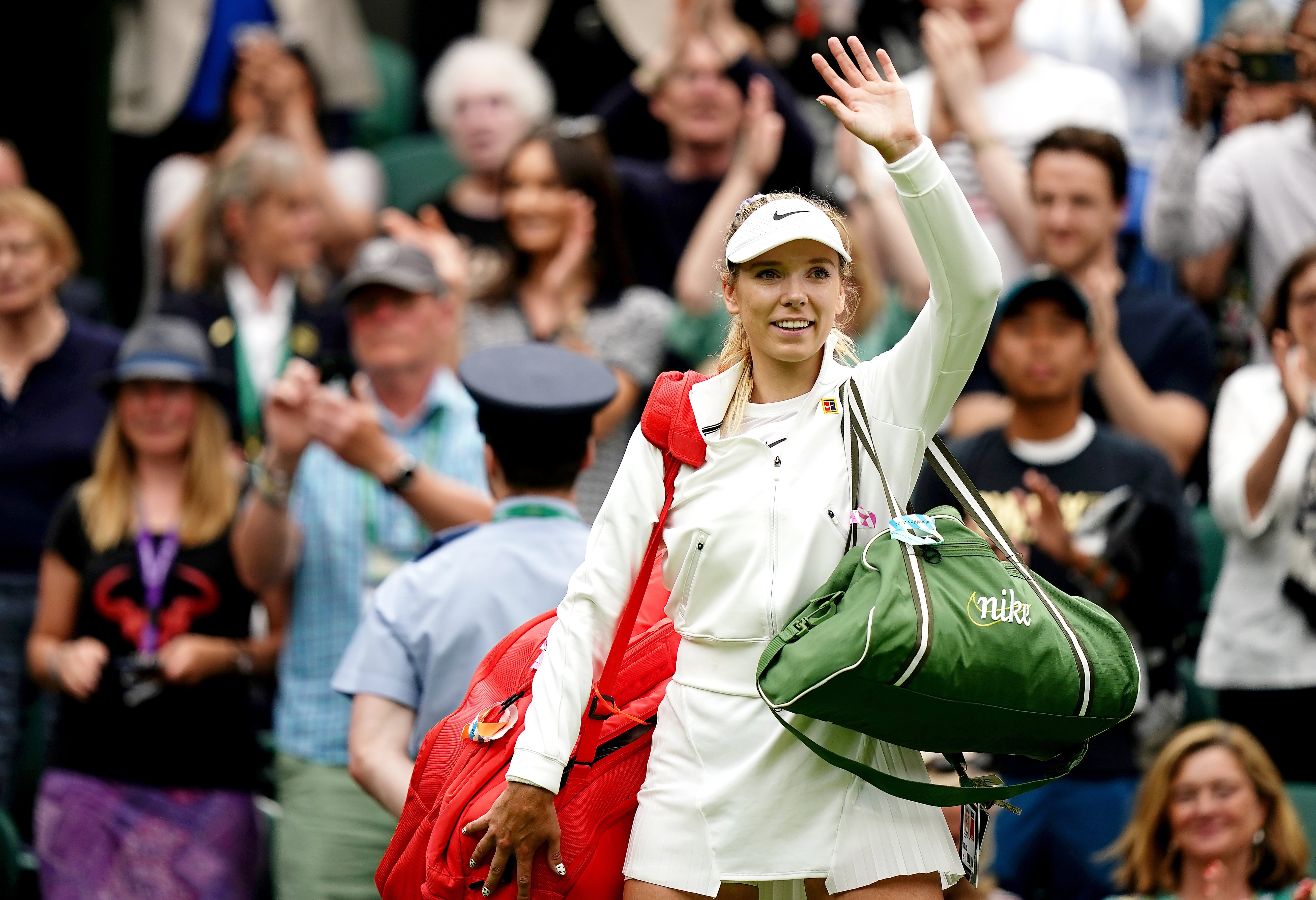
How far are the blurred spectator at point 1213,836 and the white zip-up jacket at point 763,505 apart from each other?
247 centimetres

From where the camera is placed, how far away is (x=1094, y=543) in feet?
16.3

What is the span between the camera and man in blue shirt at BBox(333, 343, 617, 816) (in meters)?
3.86

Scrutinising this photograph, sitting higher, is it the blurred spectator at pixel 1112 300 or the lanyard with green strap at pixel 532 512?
the blurred spectator at pixel 1112 300

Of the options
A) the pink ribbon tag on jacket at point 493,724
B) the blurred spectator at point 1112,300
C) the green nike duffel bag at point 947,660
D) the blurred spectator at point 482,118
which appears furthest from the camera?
the blurred spectator at point 482,118

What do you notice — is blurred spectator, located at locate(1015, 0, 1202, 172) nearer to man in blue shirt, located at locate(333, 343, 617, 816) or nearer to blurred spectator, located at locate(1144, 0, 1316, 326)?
blurred spectator, located at locate(1144, 0, 1316, 326)

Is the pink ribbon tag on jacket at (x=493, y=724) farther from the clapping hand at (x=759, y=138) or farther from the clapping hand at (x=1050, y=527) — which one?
the clapping hand at (x=759, y=138)

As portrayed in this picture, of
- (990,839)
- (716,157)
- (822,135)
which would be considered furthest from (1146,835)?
(822,135)

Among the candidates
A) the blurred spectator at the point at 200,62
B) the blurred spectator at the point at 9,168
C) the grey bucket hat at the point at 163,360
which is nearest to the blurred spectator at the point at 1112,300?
the grey bucket hat at the point at 163,360

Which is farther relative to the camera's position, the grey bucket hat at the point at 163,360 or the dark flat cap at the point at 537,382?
the grey bucket hat at the point at 163,360

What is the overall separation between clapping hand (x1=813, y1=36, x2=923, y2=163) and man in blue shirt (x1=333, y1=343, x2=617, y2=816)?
131 centimetres

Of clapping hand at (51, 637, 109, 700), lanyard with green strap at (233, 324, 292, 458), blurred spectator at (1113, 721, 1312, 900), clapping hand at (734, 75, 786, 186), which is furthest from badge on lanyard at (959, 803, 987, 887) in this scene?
lanyard with green strap at (233, 324, 292, 458)

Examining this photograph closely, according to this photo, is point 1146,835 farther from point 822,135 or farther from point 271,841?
point 822,135

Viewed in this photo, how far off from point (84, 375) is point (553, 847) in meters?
4.39

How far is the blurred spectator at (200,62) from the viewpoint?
29.0 ft
